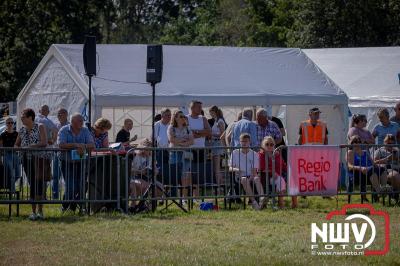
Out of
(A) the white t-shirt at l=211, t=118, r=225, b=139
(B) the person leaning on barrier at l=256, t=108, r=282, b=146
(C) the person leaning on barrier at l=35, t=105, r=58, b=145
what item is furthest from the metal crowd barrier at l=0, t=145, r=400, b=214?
(C) the person leaning on barrier at l=35, t=105, r=58, b=145

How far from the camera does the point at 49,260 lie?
955cm

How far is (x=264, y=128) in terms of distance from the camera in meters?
17.0

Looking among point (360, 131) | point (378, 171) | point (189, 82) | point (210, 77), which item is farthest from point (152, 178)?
point (210, 77)

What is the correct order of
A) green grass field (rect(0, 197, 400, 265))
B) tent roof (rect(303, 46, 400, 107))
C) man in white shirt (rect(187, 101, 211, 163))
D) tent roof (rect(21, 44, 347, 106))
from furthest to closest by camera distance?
tent roof (rect(303, 46, 400, 107)) < tent roof (rect(21, 44, 347, 106)) < man in white shirt (rect(187, 101, 211, 163)) < green grass field (rect(0, 197, 400, 265))

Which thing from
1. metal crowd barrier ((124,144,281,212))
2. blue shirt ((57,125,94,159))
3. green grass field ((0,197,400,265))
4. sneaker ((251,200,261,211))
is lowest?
green grass field ((0,197,400,265))

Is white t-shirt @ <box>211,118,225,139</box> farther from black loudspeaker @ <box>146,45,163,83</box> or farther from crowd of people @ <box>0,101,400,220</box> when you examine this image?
black loudspeaker @ <box>146,45,163,83</box>

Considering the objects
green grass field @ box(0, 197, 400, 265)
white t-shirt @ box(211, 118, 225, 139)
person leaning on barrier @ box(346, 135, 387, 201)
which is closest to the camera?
green grass field @ box(0, 197, 400, 265)

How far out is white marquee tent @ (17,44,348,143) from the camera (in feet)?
62.7

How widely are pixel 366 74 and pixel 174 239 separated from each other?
48.0 ft

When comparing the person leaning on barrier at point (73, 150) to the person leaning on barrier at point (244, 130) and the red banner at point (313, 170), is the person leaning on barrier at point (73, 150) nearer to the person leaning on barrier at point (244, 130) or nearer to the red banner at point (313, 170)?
the person leaning on barrier at point (244, 130)

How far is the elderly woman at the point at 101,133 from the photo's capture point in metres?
15.2

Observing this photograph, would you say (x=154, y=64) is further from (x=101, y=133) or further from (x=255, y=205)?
(x=255, y=205)

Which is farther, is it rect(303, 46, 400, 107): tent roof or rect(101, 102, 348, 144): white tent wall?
rect(303, 46, 400, 107): tent roof

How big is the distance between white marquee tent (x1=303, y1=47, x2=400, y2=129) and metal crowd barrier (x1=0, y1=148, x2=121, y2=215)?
33.9 ft
